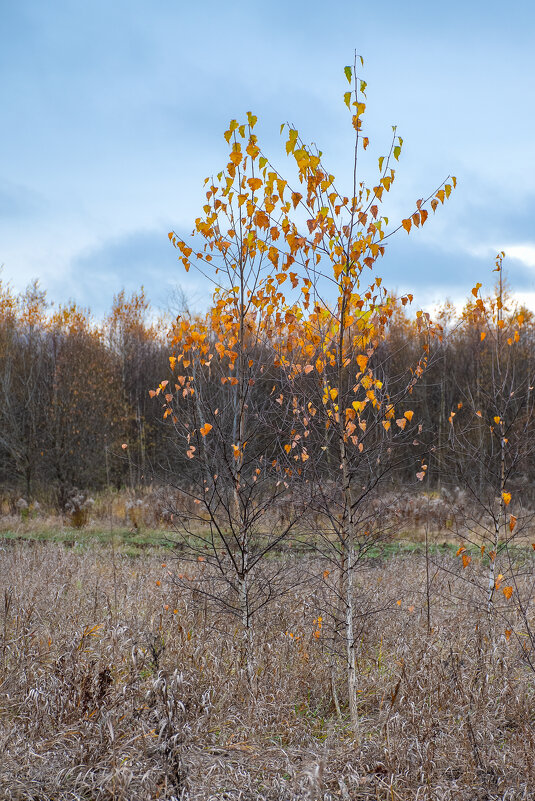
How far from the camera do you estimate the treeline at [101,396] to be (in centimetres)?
1623

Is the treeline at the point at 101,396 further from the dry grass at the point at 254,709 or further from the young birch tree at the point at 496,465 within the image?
the dry grass at the point at 254,709

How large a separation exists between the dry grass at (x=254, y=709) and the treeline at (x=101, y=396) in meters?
8.11

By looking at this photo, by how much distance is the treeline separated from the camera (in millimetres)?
16234

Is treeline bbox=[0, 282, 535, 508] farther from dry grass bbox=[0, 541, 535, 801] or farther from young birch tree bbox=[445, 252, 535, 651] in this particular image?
dry grass bbox=[0, 541, 535, 801]

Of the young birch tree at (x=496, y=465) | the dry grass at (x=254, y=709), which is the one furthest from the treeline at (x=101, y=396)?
the dry grass at (x=254, y=709)

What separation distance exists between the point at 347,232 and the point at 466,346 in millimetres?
17861

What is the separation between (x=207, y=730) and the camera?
400cm

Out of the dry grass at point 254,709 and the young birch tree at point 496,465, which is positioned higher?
the young birch tree at point 496,465

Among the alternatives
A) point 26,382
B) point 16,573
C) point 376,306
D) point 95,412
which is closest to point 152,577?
point 16,573

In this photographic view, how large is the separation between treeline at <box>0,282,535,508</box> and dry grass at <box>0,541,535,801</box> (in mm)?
8113

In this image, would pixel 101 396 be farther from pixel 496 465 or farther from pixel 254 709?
pixel 254 709

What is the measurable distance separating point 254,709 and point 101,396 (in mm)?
14081

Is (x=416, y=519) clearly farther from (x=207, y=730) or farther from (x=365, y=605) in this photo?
(x=207, y=730)

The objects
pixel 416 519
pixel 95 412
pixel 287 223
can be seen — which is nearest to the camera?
pixel 287 223
